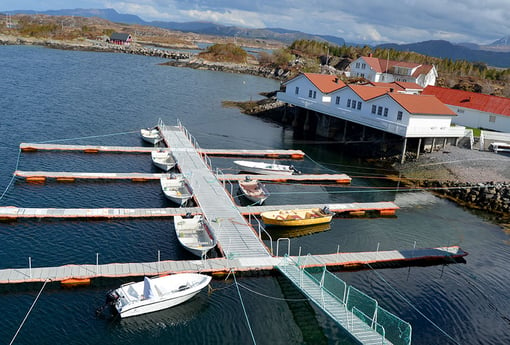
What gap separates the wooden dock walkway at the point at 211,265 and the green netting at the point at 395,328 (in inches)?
304

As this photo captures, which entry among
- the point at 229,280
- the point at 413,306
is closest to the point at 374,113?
the point at 413,306

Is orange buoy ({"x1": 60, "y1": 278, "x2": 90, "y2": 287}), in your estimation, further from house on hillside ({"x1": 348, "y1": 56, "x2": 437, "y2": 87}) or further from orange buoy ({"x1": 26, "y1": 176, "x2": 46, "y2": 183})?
house on hillside ({"x1": 348, "y1": 56, "x2": 437, "y2": 87})

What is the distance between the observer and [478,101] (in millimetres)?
66750

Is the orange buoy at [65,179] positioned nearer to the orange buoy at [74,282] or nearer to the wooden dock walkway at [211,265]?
the wooden dock walkway at [211,265]

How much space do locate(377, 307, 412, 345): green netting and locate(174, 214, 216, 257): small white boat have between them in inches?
448

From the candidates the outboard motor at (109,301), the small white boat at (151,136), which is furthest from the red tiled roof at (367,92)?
the outboard motor at (109,301)

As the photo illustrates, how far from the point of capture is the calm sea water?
75.5 feet

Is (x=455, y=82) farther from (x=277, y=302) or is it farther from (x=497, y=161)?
(x=277, y=302)

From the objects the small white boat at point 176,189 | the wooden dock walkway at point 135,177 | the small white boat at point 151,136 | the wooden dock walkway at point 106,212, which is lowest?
the wooden dock walkway at point 106,212

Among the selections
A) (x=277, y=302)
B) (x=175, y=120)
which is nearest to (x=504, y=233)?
(x=277, y=302)

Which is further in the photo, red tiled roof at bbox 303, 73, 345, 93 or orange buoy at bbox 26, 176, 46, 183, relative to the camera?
red tiled roof at bbox 303, 73, 345, 93

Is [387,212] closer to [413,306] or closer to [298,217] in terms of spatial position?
[298,217]

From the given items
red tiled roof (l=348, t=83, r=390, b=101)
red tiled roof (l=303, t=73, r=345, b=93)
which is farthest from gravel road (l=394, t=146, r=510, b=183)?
red tiled roof (l=303, t=73, r=345, b=93)

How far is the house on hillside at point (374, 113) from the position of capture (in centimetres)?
5466
